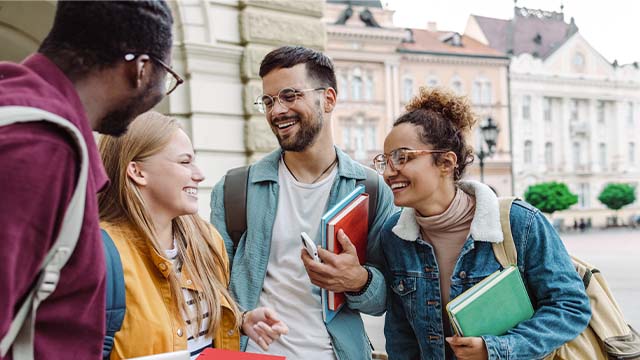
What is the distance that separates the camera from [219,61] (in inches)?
234

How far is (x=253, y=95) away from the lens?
5973 millimetres

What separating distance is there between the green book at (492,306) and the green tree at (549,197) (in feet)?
130

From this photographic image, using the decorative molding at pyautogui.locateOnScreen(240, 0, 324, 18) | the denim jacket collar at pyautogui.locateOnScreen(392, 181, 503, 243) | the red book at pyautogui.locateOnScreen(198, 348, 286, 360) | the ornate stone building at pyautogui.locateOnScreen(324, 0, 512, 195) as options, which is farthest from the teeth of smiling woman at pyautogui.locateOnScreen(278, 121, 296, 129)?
the ornate stone building at pyautogui.locateOnScreen(324, 0, 512, 195)

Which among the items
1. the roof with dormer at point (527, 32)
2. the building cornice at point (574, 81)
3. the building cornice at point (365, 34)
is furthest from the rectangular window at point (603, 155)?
the building cornice at point (365, 34)

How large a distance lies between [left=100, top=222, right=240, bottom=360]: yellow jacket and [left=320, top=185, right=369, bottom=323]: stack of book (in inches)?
17.1

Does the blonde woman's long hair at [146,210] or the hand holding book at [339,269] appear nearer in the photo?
the blonde woman's long hair at [146,210]

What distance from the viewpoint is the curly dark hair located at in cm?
206

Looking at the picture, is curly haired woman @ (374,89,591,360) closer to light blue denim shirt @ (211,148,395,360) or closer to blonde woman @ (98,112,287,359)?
light blue denim shirt @ (211,148,395,360)

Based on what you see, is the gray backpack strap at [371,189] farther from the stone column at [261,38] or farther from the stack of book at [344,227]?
the stone column at [261,38]

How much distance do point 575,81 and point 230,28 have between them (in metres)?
43.8

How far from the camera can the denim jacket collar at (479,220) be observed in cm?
191

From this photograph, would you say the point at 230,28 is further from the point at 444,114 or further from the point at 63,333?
the point at 63,333

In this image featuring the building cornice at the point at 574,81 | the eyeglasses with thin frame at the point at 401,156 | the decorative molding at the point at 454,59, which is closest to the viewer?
the eyeglasses with thin frame at the point at 401,156

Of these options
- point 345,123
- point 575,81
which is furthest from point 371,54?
point 575,81
